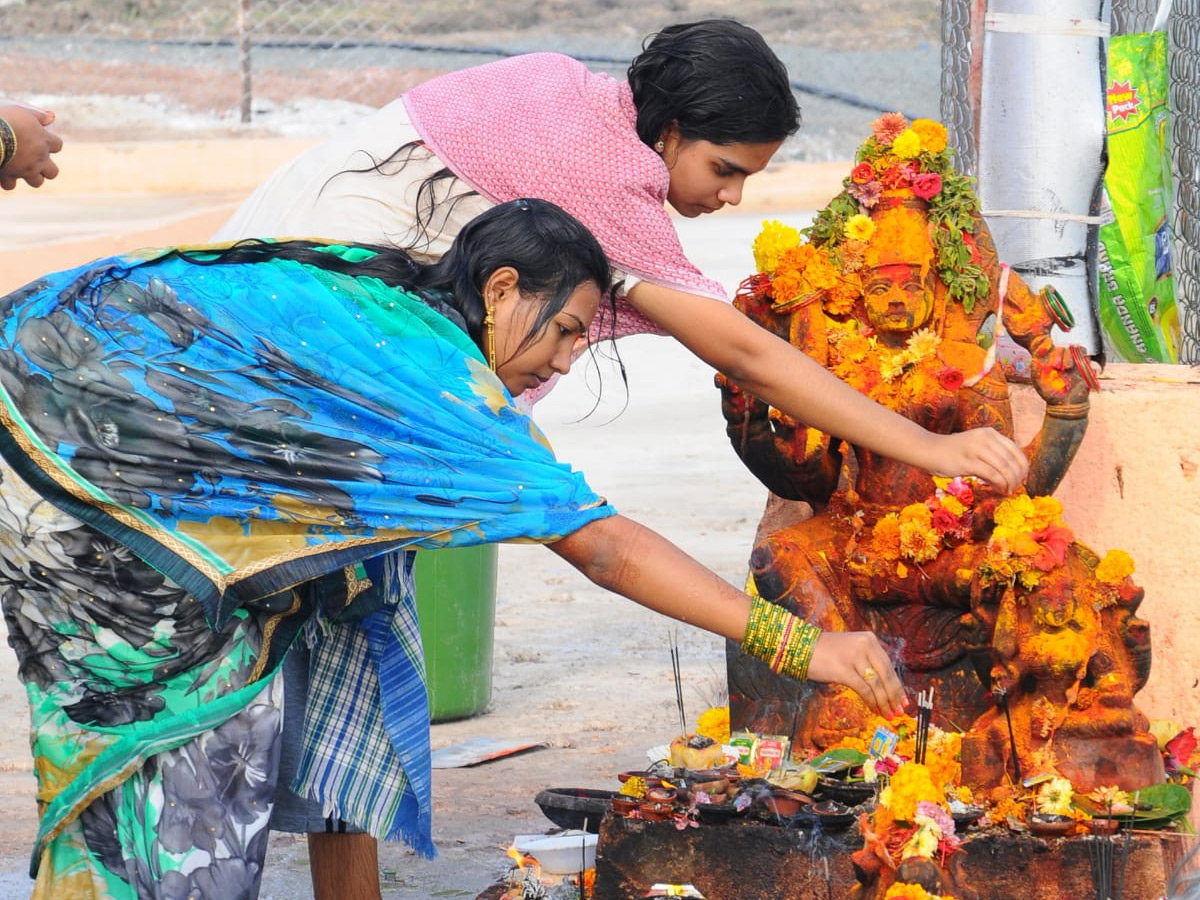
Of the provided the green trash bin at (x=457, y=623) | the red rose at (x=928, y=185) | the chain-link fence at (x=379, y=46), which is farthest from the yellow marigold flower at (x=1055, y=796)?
the chain-link fence at (x=379, y=46)

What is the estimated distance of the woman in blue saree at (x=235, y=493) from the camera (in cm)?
247

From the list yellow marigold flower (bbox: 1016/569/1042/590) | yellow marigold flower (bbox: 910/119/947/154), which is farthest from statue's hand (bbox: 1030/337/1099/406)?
yellow marigold flower (bbox: 910/119/947/154)

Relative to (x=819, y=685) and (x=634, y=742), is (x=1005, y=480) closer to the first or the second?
(x=819, y=685)

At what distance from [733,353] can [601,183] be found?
39 centimetres

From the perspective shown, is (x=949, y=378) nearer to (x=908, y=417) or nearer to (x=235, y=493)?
(x=908, y=417)

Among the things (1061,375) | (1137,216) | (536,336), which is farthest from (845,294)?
(1137,216)

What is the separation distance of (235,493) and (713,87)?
47.2 inches

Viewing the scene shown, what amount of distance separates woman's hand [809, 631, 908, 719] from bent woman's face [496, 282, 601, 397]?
59 cm

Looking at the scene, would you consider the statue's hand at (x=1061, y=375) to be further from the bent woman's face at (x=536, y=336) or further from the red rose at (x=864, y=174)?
the bent woman's face at (x=536, y=336)

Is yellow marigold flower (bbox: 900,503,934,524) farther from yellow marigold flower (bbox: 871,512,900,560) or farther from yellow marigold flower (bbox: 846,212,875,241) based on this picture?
yellow marigold flower (bbox: 846,212,875,241)

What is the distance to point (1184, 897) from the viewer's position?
2.57 m

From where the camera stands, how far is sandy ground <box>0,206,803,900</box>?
4301 mm

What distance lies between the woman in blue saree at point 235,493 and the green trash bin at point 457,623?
2471 mm

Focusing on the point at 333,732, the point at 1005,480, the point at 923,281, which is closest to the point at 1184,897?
the point at 1005,480
